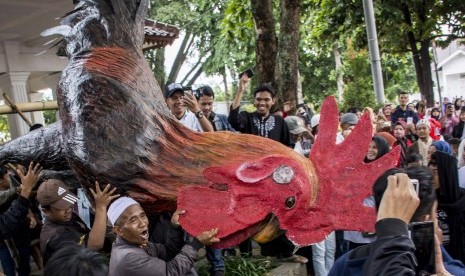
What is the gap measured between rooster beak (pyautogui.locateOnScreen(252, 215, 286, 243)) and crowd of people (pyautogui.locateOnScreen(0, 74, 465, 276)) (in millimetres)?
222

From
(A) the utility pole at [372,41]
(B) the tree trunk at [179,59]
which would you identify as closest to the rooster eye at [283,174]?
(A) the utility pole at [372,41]

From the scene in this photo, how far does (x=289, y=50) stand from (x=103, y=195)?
234 inches

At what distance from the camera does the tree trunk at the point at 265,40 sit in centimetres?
791

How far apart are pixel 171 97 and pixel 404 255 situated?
3.10 metres

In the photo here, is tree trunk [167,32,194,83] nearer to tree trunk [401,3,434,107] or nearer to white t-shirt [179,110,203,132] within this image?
tree trunk [401,3,434,107]

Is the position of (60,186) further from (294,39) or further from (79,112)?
(294,39)

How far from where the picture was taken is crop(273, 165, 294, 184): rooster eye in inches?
95.5

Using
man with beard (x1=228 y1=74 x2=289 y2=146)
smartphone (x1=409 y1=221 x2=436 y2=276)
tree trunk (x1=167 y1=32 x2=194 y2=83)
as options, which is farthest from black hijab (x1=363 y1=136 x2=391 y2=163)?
tree trunk (x1=167 y1=32 x2=194 y2=83)

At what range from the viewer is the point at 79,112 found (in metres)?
2.80

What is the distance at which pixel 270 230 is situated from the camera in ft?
8.33

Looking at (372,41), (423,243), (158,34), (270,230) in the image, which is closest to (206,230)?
(270,230)

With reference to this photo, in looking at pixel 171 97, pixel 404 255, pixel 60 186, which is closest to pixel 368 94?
pixel 171 97

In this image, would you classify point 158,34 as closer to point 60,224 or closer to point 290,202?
point 60,224

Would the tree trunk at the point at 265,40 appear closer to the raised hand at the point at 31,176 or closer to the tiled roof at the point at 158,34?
the tiled roof at the point at 158,34
